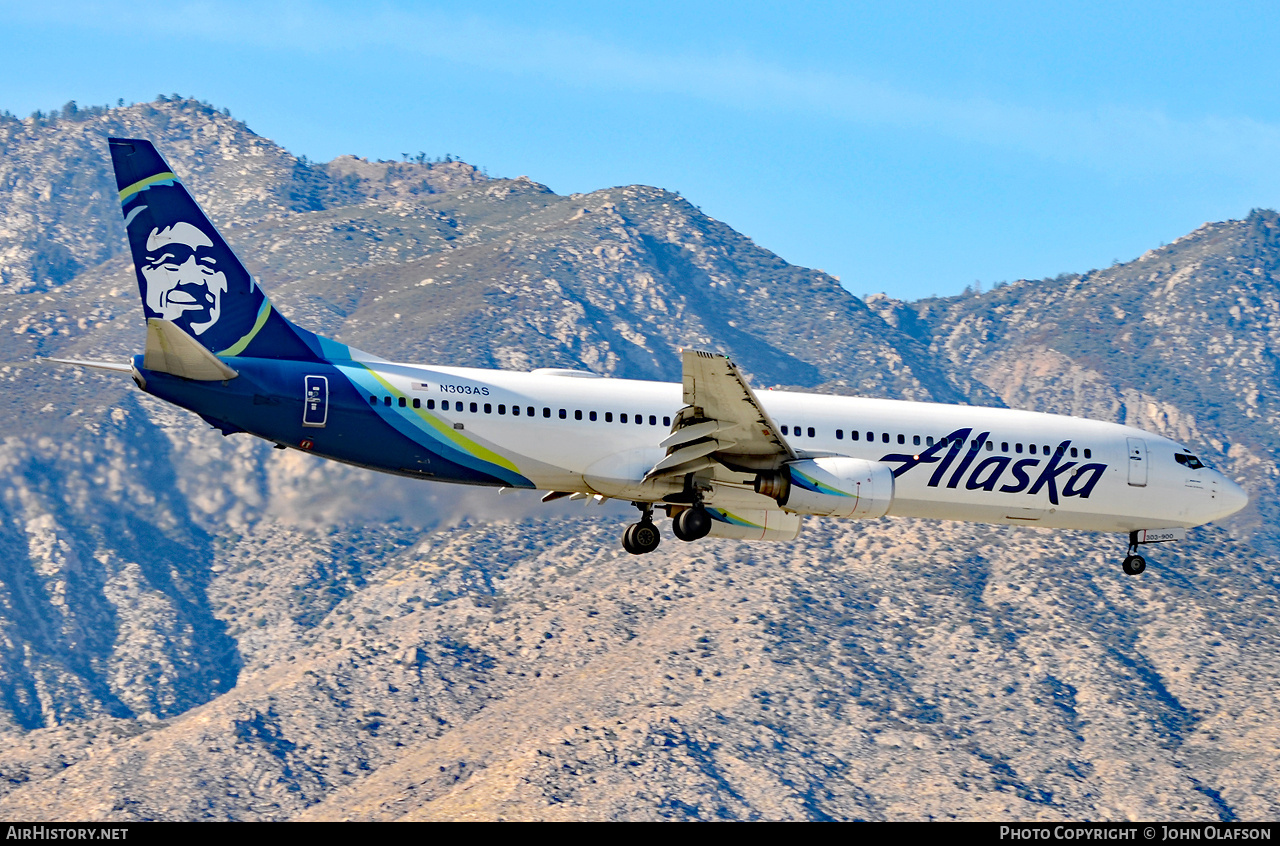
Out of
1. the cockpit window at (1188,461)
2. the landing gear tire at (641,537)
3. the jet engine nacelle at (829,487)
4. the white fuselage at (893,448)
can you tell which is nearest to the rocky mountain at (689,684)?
the landing gear tire at (641,537)

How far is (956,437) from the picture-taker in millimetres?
40125

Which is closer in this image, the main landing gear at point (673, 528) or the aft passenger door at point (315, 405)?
the aft passenger door at point (315, 405)

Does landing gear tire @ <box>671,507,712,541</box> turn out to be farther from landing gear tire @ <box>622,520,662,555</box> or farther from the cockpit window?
the cockpit window

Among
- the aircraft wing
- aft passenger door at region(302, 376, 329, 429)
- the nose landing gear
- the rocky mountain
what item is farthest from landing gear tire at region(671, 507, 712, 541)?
the rocky mountain

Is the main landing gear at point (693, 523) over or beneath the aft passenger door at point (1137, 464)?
beneath

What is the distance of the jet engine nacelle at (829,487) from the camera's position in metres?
37.1

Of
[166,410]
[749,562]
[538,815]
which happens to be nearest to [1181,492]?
[538,815]

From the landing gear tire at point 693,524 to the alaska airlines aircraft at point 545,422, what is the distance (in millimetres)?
55

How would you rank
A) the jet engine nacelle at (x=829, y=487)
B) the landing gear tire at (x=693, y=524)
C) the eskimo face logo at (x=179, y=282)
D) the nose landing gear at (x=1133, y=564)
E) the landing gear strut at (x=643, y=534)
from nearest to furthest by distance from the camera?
the eskimo face logo at (x=179, y=282), the jet engine nacelle at (x=829, y=487), the landing gear tire at (x=693, y=524), the landing gear strut at (x=643, y=534), the nose landing gear at (x=1133, y=564)

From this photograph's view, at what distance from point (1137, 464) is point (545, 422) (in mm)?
16581

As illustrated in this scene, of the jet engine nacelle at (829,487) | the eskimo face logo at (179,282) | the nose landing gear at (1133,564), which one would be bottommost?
the nose landing gear at (1133,564)

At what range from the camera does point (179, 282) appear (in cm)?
3716

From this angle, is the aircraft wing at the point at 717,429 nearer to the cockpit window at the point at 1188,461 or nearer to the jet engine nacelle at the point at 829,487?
the jet engine nacelle at the point at 829,487

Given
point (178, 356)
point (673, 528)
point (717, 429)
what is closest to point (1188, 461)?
point (717, 429)
